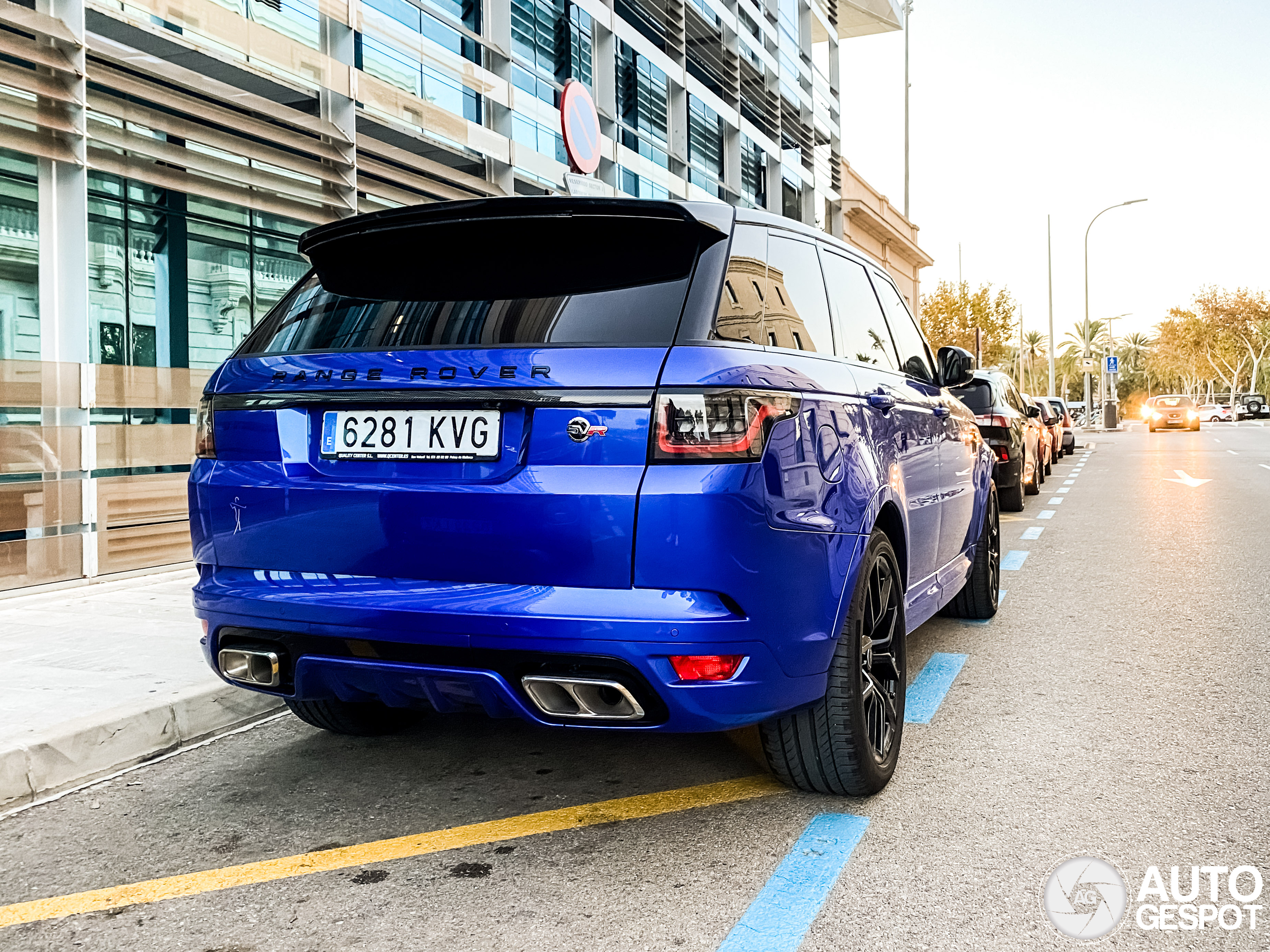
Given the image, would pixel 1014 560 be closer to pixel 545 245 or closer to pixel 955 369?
pixel 955 369

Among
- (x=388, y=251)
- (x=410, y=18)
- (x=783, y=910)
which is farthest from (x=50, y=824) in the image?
(x=410, y=18)

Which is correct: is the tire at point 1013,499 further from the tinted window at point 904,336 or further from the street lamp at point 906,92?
the street lamp at point 906,92

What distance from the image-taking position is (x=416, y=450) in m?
3.07

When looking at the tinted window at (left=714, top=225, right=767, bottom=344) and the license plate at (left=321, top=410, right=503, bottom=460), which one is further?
the tinted window at (left=714, top=225, right=767, bottom=344)

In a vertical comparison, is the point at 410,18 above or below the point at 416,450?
above

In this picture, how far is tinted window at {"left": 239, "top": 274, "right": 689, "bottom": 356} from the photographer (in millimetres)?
3037

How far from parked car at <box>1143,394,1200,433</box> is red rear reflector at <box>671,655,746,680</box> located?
164ft

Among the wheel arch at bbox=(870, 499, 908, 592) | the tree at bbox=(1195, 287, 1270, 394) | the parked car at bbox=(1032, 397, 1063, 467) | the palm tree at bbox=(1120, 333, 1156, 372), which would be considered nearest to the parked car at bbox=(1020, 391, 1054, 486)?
the parked car at bbox=(1032, 397, 1063, 467)

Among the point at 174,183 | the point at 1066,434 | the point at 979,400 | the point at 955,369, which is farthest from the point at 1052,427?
the point at 955,369

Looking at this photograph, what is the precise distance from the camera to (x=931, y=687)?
5.07 metres

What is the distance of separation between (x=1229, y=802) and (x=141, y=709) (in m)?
3.63

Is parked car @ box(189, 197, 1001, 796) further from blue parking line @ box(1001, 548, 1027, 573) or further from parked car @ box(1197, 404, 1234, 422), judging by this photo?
parked car @ box(1197, 404, 1234, 422)

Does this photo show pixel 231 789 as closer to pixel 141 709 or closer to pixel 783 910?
pixel 141 709

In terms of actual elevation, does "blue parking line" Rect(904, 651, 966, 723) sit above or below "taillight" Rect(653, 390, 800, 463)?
below
